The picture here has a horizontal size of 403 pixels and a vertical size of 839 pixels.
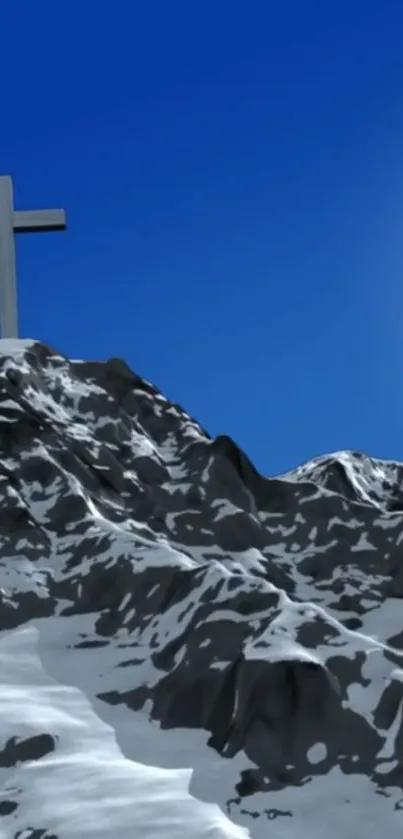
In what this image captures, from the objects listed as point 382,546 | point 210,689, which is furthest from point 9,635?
point 382,546

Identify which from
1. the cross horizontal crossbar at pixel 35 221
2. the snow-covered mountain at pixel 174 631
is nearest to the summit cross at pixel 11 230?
the cross horizontal crossbar at pixel 35 221

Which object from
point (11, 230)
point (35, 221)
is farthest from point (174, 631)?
point (35, 221)

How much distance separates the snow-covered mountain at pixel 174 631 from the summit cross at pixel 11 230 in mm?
1584

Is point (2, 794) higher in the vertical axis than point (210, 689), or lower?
lower

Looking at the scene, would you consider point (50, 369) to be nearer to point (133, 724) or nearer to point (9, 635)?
point (9, 635)

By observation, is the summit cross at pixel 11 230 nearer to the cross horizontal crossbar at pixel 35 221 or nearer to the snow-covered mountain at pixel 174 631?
the cross horizontal crossbar at pixel 35 221

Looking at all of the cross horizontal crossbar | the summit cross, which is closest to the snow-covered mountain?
the summit cross

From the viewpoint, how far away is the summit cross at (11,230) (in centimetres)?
2288

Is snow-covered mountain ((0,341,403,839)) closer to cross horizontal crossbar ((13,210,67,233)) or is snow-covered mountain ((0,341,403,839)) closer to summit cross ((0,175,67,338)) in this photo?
summit cross ((0,175,67,338))

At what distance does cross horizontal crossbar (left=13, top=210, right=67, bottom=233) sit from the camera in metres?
23.7

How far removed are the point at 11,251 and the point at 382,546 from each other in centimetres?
1004

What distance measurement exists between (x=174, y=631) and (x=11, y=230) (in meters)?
11.8

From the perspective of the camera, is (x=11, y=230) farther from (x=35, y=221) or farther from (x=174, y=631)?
(x=174, y=631)

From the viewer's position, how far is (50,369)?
2152 centimetres
